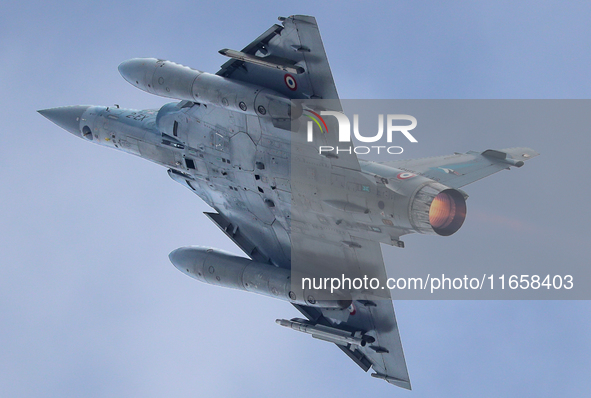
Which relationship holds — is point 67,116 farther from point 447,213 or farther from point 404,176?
point 447,213

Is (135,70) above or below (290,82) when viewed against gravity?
above

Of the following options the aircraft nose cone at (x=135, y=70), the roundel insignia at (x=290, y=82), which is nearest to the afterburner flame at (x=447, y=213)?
the roundel insignia at (x=290, y=82)

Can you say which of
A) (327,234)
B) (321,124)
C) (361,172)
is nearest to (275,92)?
(321,124)

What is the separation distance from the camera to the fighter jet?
561 inches

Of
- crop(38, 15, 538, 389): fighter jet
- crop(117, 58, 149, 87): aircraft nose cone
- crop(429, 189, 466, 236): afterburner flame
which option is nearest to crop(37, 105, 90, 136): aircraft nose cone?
crop(38, 15, 538, 389): fighter jet

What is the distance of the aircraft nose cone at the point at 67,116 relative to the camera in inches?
781

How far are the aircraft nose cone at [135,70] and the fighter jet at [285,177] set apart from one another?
0.03 metres

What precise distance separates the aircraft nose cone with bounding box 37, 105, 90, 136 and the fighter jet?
0.04 meters

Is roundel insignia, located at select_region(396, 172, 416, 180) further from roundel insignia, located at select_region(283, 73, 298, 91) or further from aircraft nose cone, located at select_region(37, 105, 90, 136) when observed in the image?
aircraft nose cone, located at select_region(37, 105, 90, 136)

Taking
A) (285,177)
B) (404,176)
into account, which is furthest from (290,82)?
(404,176)

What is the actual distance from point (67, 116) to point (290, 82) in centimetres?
799

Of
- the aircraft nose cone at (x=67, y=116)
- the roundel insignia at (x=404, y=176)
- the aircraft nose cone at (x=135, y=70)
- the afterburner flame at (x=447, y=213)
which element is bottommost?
the afterburner flame at (x=447, y=213)

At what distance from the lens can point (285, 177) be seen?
15812 millimetres

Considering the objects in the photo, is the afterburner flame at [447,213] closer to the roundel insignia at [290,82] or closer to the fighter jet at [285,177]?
the fighter jet at [285,177]
